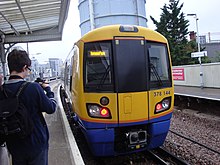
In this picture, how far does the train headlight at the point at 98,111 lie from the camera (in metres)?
4.70

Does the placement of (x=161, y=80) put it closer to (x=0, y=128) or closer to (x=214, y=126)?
(x=0, y=128)

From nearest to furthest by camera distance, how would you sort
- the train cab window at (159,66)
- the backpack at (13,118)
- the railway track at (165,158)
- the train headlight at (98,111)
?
the backpack at (13,118)
the train headlight at (98,111)
the train cab window at (159,66)
the railway track at (165,158)

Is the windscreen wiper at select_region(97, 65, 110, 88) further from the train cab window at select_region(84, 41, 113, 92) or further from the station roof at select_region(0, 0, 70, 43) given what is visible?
the station roof at select_region(0, 0, 70, 43)

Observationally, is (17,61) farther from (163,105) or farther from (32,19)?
(32,19)

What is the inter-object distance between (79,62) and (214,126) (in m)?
6.32

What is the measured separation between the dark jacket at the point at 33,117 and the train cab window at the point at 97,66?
2.28 meters

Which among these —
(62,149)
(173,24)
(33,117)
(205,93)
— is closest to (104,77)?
(62,149)

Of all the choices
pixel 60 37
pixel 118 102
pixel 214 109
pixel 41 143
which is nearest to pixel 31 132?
pixel 41 143

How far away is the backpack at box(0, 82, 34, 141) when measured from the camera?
2350 millimetres

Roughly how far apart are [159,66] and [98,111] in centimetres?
169

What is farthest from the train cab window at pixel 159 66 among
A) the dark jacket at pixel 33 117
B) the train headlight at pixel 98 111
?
the dark jacket at pixel 33 117

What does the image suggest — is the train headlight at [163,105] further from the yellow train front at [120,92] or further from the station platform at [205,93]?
the station platform at [205,93]

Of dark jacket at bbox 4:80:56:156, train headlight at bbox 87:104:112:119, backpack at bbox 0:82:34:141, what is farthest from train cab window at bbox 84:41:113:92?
backpack at bbox 0:82:34:141

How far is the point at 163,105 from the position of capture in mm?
5141
